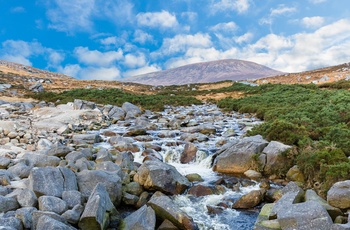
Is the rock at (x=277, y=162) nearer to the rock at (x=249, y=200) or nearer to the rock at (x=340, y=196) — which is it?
the rock at (x=249, y=200)

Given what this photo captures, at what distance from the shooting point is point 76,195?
31.1ft

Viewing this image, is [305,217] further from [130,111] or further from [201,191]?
[130,111]

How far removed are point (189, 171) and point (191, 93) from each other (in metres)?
56.1

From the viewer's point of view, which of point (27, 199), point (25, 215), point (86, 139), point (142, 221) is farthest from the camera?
point (86, 139)

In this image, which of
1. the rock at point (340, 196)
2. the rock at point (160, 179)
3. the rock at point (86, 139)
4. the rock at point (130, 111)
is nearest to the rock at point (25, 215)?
the rock at point (160, 179)

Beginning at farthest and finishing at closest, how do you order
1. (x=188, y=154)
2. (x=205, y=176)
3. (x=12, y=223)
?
1. (x=188, y=154)
2. (x=205, y=176)
3. (x=12, y=223)

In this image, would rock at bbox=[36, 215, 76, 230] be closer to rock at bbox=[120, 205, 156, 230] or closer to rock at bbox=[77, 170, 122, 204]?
rock at bbox=[120, 205, 156, 230]

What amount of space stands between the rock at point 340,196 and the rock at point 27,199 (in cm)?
910

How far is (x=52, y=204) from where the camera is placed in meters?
8.85

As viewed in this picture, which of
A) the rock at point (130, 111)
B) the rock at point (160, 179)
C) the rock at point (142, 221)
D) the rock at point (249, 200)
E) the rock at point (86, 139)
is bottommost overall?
the rock at point (249, 200)

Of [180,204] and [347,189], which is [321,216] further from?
[180,204]

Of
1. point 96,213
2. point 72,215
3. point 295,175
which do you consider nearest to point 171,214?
point 96,213

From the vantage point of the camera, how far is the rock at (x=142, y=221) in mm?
8734

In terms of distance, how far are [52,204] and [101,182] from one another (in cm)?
207
